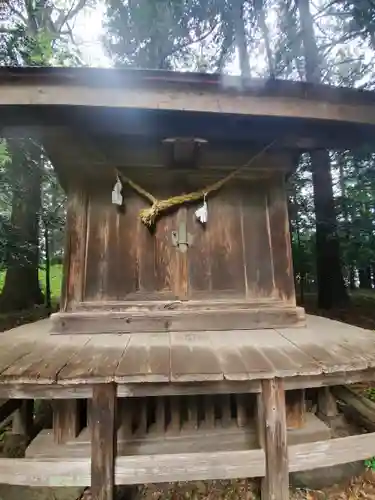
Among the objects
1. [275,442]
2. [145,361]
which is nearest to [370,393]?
[275,442]

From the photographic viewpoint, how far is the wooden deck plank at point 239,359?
1795 millimetres

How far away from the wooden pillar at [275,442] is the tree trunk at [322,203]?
5.61m

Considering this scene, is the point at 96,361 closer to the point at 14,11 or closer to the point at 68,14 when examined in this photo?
the point at 14,11

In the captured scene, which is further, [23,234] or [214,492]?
[23,234]

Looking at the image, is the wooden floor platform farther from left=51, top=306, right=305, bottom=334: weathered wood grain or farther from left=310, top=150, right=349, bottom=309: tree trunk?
left=310, top=150, right=349, bottom=309: tree trunk

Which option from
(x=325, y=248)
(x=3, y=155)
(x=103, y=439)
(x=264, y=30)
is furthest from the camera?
(x=264, y=30)

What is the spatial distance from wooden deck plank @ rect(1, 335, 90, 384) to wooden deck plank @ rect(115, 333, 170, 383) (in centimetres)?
36

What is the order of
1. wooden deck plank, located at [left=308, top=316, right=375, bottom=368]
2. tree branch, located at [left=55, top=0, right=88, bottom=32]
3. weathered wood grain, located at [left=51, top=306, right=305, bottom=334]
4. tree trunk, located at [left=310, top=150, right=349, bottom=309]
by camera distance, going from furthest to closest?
tree branch, located at [left=55, top=0, right=88, bottom=32], tree trunk, located at [left=310, top=150, right=349, bottom=309], weathered wood grain, located at [left=51, top=306, right=305, bottom=334], wooden deck plank, located at [left=308, top=316, right=375, bottom=368]

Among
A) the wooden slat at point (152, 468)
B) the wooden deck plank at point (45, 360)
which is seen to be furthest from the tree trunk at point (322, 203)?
the wooden deck plank at point (45, 360)

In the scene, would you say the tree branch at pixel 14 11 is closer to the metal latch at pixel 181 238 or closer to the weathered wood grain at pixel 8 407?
the metal latch at pixel 181 238

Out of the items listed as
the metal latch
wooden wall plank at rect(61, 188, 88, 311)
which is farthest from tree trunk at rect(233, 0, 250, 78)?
wooden wall plank at rect(61, 188, 88, 311)

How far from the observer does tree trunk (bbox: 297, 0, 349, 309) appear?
284 inches

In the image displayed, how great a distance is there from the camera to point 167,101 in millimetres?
2266

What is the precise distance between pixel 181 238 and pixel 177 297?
1.79 ft
